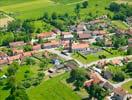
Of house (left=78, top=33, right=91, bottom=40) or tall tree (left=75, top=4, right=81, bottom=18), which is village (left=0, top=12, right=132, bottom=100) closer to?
house (left=78, top=33, right=91, bottom=40)

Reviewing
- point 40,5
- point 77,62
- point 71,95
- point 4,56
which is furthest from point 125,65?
point 40,5

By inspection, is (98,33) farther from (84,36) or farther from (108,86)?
(108,86)

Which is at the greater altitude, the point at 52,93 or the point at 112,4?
the point at 112,4

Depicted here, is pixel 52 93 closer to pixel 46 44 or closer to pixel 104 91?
pixel 104 91

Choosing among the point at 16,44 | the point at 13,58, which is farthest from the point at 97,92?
the point at 16,44

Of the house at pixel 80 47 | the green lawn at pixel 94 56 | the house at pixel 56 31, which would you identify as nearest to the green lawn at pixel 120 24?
the house at pixel 56 31

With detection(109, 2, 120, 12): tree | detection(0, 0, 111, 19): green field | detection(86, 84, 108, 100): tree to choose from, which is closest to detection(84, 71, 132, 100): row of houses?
detection(86, 84, 108, 100): tree

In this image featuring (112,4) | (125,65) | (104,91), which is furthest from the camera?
(112,4)
